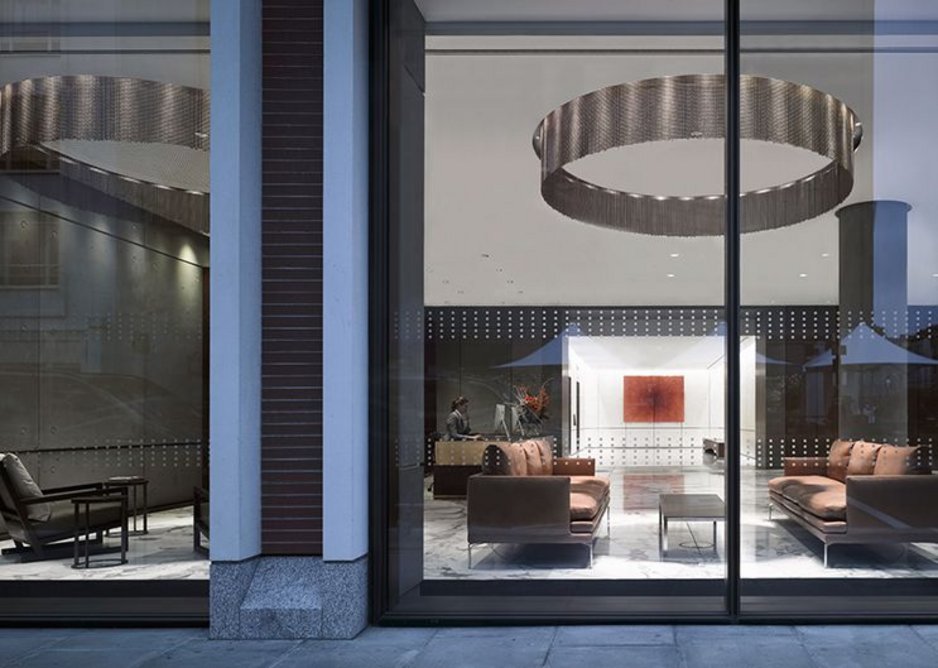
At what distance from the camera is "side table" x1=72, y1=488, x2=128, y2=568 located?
5.80m

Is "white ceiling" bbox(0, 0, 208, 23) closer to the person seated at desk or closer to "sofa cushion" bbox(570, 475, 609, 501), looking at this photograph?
the person seated at desk

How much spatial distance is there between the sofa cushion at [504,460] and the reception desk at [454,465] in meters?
0.06

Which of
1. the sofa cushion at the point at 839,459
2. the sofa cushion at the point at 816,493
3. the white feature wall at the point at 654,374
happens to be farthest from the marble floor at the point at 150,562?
the sofa cushion at the point at 839,459

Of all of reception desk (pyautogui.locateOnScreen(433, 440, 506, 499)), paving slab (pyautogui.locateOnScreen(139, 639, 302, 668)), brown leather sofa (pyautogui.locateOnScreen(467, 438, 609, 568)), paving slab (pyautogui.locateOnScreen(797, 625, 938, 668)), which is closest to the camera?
paving slab (pyautogui.locateOnScreen(797, 625, 938, 668))

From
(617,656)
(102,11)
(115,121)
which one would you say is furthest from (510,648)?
(102,11)

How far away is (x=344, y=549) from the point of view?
4883 millimetres

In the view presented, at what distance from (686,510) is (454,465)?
166cm

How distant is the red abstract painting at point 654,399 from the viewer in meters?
5.63

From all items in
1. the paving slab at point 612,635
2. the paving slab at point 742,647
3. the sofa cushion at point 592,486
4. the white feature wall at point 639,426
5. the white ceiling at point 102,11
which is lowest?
the paving slab at point 612,635

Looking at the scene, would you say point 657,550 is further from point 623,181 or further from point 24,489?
point 24,489

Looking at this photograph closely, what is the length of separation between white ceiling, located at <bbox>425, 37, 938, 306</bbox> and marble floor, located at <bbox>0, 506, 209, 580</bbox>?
2.38 meters

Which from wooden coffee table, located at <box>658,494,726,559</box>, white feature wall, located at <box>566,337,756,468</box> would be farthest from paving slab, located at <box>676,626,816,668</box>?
white feature wall, located at <box>566,337,756,468</box>

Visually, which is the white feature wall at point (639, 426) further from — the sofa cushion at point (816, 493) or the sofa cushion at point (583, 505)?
the sofa cushion at point (816, 493)

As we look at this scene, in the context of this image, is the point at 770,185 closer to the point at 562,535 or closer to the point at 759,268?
the point at 759,268
